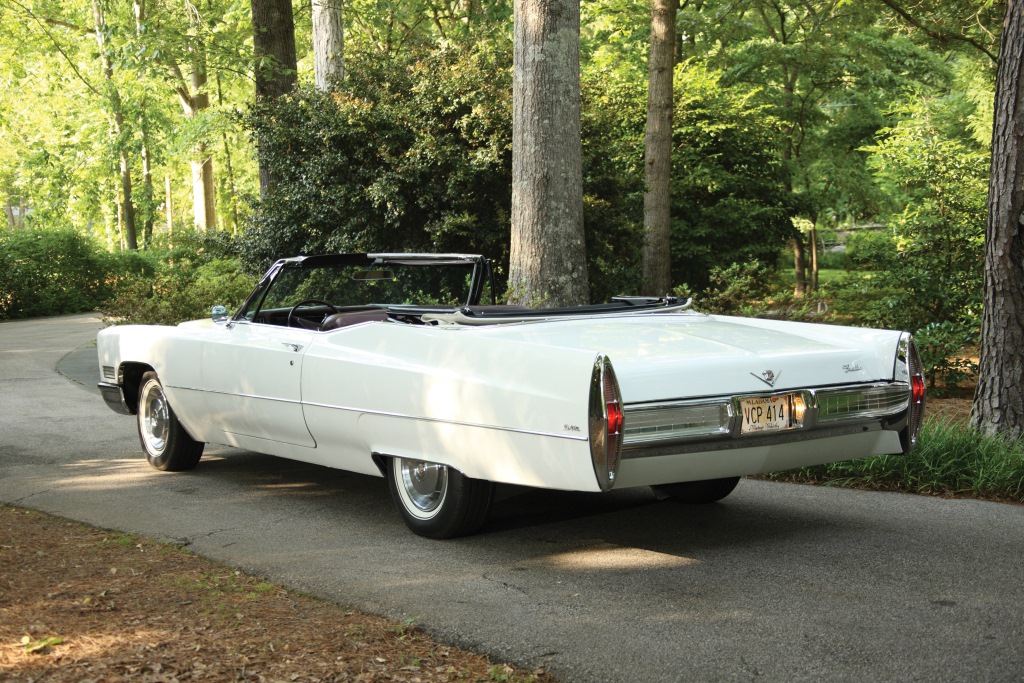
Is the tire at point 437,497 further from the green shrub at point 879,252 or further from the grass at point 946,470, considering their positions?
the green shrub at point 879,252

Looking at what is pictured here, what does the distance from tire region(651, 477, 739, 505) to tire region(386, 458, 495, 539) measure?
123 centimetres

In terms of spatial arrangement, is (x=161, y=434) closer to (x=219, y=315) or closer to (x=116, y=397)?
(x=116, y=397)

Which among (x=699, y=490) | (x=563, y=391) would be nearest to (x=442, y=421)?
(x=563, y=391)

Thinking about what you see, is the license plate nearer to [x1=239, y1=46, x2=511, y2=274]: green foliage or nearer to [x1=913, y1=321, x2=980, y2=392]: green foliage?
[x1=913, y1=321, x2=980, y2=392]: green foliage

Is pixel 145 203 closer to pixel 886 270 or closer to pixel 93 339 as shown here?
pixel 93 339

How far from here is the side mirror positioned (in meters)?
6.58

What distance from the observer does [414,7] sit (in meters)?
22.3

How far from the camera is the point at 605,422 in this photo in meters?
4.23

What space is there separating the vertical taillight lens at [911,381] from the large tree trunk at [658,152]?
8.91 metres

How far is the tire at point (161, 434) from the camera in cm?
698

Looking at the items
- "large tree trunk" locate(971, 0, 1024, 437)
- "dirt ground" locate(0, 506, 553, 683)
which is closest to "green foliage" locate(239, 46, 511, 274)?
"large tree trunk" locate(971, 0, 1024, 437)

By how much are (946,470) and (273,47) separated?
1236 centimetres

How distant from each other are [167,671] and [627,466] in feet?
6.17

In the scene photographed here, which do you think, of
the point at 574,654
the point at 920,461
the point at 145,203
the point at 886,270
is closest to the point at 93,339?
the point at 886,270
